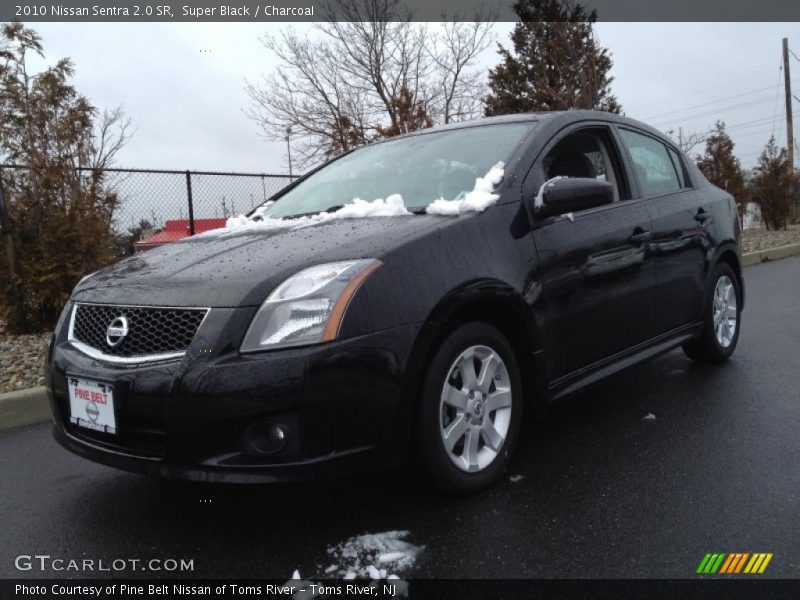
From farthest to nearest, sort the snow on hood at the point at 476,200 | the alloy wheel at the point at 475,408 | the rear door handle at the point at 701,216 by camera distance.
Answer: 1. the rear door handle at the point at 701,216
2. the snow on hood at the point at 476,200
3. the alloy wheel at the point at 475,408

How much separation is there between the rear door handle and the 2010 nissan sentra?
1.70 ft

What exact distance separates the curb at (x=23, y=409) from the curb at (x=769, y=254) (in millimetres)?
10623

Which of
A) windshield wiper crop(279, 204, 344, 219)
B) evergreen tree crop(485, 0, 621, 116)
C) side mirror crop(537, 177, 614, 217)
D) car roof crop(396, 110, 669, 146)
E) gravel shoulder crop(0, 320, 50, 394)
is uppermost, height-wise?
evergreen tree crop(485, 0, 621, 116)

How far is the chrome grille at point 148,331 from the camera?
2164 millimetres

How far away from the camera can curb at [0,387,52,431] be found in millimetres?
3992

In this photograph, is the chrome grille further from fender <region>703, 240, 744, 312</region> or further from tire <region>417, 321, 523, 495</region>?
fender <region>703, 240, 744, 312</region>

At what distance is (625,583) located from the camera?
1933 millimetres

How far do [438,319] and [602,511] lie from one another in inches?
37.5

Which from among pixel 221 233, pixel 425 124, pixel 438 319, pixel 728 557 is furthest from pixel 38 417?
pixel 425 124

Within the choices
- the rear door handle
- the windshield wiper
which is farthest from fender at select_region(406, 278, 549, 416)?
the rear door handle

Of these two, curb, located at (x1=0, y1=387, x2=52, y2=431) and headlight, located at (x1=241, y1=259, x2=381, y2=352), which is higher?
headlight, located at (x1=241, y1=259, x2=381, y2=352)

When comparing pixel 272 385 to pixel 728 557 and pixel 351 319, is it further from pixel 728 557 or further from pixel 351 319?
pixel 728 557

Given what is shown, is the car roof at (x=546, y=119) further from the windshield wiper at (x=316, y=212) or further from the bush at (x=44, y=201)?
the bush at (x=44, y=201)

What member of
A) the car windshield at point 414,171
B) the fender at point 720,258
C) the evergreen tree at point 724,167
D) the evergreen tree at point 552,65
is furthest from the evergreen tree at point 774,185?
the car windshield at point 414,171
